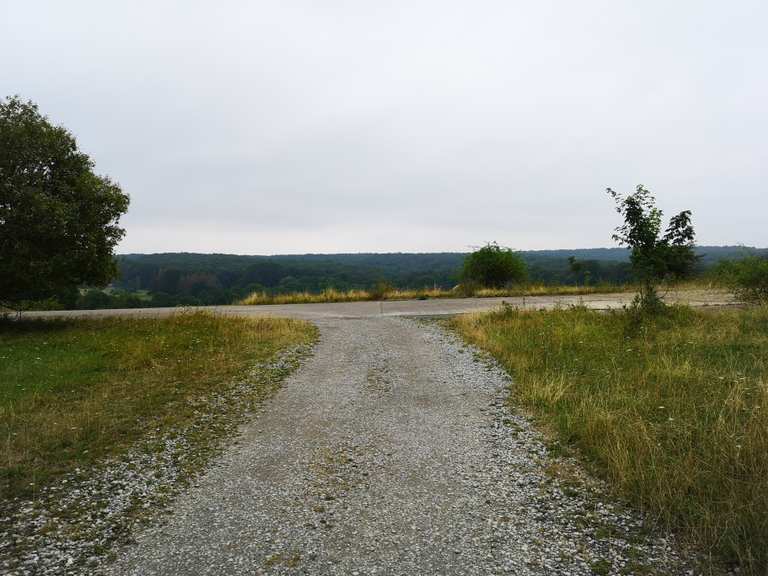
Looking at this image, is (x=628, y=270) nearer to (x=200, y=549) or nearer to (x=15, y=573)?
(x=200, y=549)

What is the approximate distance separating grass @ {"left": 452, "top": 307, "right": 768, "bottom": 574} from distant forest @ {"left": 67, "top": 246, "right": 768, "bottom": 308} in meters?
3.73

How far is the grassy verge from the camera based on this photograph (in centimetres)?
2447

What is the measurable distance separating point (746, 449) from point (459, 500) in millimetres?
2850

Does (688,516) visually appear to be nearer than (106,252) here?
Yes

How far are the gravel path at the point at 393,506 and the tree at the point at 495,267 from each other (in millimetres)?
20674

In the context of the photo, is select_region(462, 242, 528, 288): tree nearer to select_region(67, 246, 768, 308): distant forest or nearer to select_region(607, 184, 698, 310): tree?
select_region(67, 246, 768, 308): distant forest

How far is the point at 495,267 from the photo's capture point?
2731 centimetres

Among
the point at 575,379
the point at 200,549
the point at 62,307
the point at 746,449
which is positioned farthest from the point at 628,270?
the point at 62,307

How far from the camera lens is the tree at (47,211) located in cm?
1273

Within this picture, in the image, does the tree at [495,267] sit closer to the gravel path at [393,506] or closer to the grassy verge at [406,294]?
the grassy verge at [406,294]

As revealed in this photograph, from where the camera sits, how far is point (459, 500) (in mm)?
4324

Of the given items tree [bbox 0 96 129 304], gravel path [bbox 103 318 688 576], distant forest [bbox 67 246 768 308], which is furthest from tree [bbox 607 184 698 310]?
tree [bbox 0 96 129 304]

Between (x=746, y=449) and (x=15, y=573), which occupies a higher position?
(x=746, y=449)

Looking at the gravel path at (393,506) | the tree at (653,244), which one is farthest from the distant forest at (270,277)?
the gravel path at (393,506)
